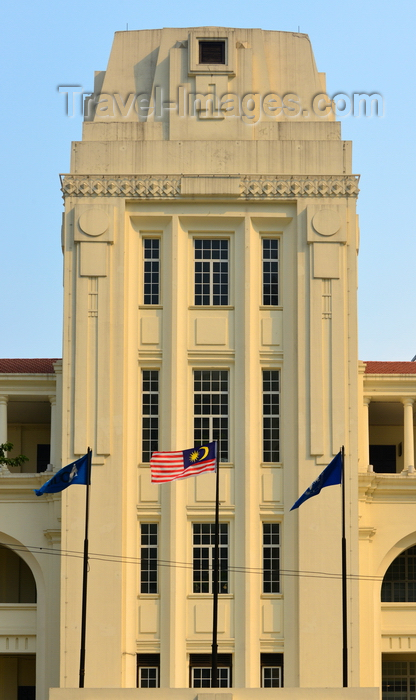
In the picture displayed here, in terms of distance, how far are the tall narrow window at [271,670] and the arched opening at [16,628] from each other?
29.6 ft

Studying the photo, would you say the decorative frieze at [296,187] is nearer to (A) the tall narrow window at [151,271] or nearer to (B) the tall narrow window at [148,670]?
(A) the tall narrow window at [151,271]

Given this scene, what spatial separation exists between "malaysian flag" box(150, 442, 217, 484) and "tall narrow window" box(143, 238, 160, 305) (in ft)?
27.5

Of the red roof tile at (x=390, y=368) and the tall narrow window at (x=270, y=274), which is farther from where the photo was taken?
the red roof tile at (x=390, y=368)

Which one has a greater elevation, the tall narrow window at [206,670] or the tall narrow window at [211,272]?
the tall narrow window at [211,272]

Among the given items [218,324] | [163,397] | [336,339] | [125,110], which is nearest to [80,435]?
[163,397]

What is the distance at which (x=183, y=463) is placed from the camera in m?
39.7

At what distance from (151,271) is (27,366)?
7.92 meters

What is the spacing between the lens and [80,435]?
44.6 metres

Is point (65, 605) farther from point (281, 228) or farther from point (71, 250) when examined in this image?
point (281, 228)

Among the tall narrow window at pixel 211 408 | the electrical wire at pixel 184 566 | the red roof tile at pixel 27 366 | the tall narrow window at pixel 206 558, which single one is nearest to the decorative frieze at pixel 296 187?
the tall narrow window at pixel 211 408

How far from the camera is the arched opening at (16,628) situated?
4753cm

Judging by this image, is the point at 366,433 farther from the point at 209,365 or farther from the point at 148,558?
the point at 148,558

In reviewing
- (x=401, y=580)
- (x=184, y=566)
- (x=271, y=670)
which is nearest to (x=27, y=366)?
(x=184, y=566)

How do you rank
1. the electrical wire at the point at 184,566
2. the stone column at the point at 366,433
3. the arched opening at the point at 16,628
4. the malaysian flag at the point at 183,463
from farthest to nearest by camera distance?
1. the stone column at the point at 366,433
2. the arched opening at the point at 16,628
3. the electrical wire at the point at 184,566
4. the malaysian flag at the point at 183,463
